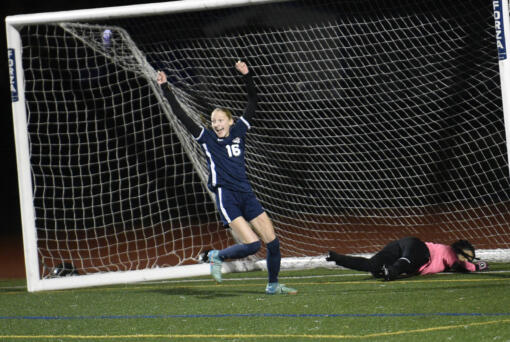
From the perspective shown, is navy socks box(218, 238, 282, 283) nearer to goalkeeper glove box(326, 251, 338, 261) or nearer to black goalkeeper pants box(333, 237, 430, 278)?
goalkeeper glove box(326, 251, 338, 261)

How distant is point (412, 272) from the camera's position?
641 cm

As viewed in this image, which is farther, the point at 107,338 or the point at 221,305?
the point at 221,305

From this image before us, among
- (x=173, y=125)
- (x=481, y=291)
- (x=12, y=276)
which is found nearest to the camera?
(x=481, y=291)

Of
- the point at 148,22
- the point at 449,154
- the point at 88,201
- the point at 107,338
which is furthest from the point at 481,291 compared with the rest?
the point at 88,201

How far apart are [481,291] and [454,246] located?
133 centimetres

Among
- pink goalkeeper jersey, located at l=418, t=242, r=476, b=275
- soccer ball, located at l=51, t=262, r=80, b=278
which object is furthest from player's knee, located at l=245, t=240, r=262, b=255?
soccer ball, located at l=51, t=262, r=80, b=278

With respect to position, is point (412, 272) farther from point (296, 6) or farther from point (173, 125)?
point (296, 6)

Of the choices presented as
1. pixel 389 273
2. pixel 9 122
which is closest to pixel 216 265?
pixel 389 273

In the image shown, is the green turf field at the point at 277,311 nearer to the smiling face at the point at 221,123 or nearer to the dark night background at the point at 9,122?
the smiling face at the point at 221,123

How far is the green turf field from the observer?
12.9 ft

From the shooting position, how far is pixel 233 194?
19.1 ft

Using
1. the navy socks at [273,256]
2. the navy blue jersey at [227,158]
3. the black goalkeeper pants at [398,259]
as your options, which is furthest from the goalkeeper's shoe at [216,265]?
the black goalkeeper pants at [398,259]

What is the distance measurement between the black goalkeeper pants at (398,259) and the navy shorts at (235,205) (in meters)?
0.87

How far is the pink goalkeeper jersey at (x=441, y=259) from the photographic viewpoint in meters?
6.54
